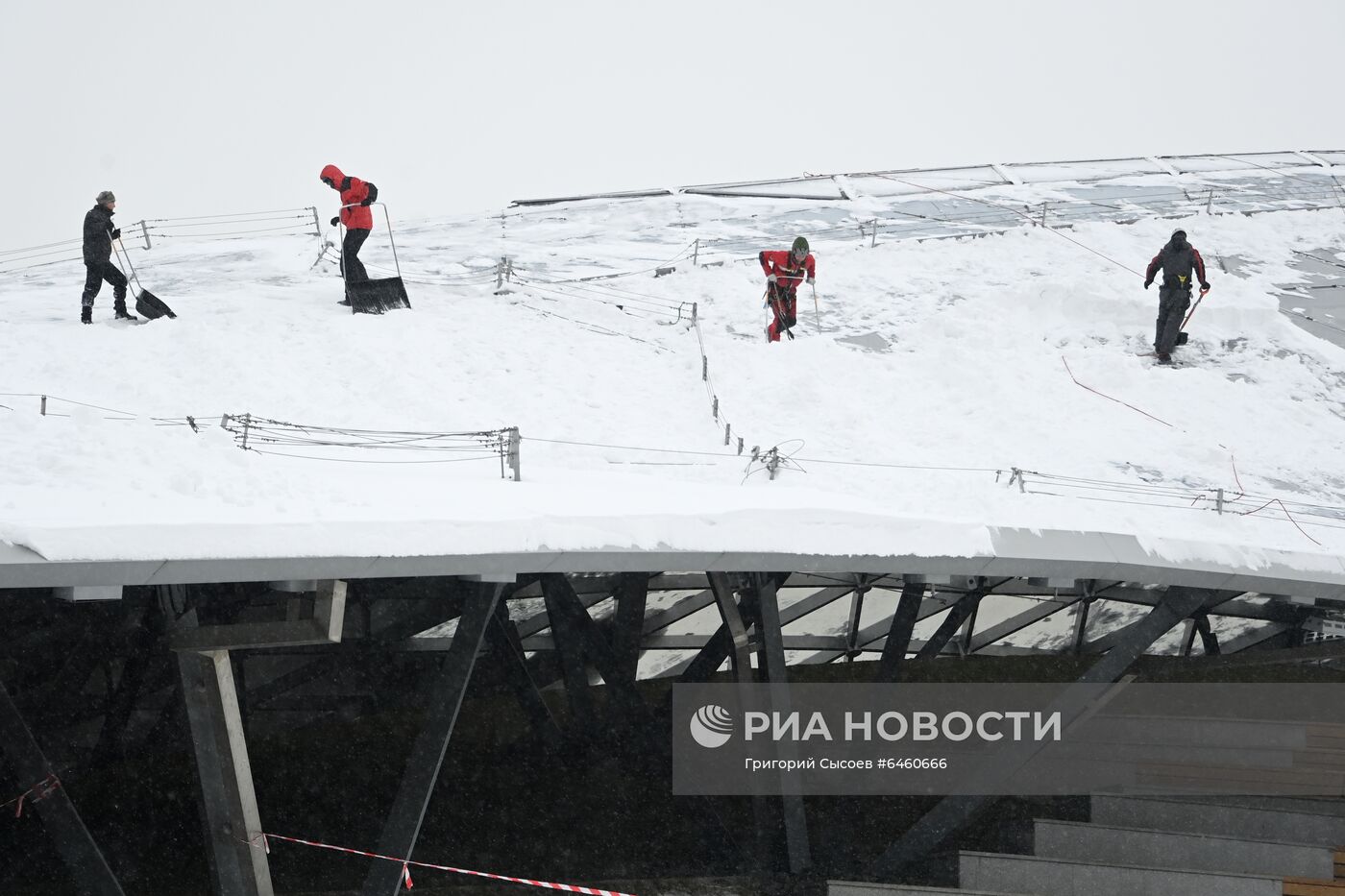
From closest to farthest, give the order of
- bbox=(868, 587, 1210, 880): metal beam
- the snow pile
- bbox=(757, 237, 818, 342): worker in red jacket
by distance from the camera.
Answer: the snow pile
bbox=(868, 587, 1210, 880): metal beam
bbox=(757, 237, 818, 342): worker in red jacket

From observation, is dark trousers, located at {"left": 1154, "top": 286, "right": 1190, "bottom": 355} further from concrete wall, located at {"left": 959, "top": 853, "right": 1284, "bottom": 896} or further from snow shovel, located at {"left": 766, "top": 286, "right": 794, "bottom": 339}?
concrete wall, located at {"left": 959, "top": 853, "right": 1284, "bottom": 896}

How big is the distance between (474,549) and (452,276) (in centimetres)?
1031

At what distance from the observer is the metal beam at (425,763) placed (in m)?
8.97

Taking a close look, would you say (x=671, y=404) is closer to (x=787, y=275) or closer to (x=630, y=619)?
(x=630, y=619)

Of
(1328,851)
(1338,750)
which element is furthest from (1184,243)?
(1328,851)

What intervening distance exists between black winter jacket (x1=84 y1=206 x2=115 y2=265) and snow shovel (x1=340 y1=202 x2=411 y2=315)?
243cm

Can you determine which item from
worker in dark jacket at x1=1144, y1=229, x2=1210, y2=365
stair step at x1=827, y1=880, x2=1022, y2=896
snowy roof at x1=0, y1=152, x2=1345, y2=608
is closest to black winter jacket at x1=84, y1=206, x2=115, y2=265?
snowy roof at x1=0, y1=152, x2=1345, y2=608

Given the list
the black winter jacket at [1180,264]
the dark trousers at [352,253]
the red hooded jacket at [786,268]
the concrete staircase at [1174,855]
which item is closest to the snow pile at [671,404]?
the dark trousers at [352,253]

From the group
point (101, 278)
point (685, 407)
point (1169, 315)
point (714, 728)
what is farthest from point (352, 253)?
point (1169, 315)

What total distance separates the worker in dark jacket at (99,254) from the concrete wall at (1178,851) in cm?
1031

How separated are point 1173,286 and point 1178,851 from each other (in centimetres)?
762

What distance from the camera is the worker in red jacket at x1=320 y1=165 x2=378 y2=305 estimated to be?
14562 mm

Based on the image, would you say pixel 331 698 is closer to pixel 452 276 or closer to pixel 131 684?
pixel 131 684

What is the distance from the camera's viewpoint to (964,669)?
15.7 metres
